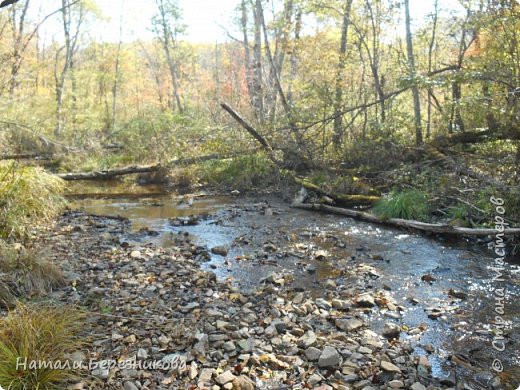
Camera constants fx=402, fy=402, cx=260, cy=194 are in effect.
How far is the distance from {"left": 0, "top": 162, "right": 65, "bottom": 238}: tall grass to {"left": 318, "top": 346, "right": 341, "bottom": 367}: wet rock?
5546 mm

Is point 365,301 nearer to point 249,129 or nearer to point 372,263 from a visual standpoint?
point 372,263

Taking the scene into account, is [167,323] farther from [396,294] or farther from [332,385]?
[396,294]

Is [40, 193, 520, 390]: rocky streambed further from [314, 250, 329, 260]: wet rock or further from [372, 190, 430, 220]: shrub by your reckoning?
[372, 190, 430, 220]: shrub

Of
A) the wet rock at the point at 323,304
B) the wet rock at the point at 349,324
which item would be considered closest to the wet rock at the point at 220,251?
the wet rock at the point at 323,304

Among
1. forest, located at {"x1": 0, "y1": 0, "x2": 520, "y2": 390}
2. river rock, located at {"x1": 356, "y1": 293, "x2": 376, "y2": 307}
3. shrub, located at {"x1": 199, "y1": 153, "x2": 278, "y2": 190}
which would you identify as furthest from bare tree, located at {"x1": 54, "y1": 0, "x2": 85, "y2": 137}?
river rock, located at {"x1": 356, "y1": 293, "x2": 376, "y2": 307}

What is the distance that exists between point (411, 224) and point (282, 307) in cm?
407

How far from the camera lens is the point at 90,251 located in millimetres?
6363

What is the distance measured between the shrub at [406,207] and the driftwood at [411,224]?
0.70 ft

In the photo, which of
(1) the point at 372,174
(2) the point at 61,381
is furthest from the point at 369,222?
(2) the point at 61,381

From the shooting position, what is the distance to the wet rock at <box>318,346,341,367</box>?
11.2ft

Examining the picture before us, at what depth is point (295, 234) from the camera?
767cm

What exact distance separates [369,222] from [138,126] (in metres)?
12.6

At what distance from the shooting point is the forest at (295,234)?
135 inches

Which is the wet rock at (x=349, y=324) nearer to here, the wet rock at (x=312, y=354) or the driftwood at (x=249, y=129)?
the wet rock at (x=312, y=354)
